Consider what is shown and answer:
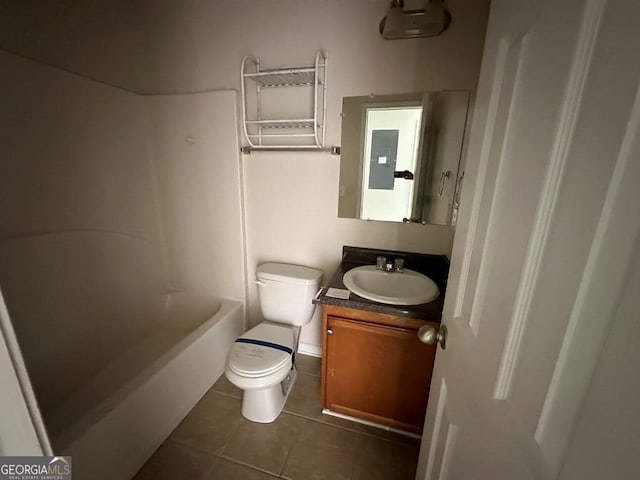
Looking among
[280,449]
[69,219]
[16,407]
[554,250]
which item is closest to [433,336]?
[554,250]

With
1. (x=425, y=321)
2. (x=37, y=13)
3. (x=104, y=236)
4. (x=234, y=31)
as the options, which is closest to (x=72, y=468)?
(x=104, y=236)

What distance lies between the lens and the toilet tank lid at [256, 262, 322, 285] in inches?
65.9

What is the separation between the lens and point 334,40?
1.49m

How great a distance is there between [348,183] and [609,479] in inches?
58.8

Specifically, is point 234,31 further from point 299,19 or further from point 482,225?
point 482,225

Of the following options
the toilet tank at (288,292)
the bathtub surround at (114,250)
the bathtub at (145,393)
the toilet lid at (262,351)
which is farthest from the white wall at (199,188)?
the toilet lid at (262,351)

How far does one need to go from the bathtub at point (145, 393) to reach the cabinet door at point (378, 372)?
0.80 meters

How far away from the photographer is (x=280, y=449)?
140 centimetres

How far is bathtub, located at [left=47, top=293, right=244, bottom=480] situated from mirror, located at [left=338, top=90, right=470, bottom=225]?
1.29m

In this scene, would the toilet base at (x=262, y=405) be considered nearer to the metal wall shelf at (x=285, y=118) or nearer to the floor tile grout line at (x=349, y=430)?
the floor tile grout line at (x=349, y=430)

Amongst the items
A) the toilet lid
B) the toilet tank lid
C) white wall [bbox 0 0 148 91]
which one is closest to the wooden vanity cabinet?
the toilet lid

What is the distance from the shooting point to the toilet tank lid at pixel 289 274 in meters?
1.67

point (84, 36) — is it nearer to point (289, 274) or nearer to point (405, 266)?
point (289, 274)

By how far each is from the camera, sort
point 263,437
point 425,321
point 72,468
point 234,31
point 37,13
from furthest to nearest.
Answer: point 234,31, point 263,437, point 37,13, point 425,321, point 72,468
